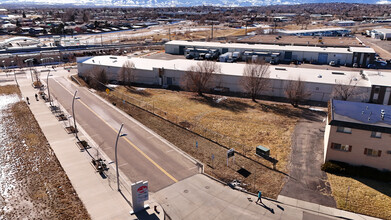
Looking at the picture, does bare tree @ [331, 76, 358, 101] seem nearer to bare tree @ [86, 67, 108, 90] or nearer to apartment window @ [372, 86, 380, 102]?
apartment window @ [372, 86, 380, 102]

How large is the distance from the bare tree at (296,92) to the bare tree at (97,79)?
40.2 m

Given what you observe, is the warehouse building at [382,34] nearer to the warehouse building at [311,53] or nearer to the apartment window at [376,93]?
the warehouse building at [311,53]

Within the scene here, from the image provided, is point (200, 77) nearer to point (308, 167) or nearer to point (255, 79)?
point (255, 79)

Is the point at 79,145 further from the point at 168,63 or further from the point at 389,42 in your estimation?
the point at 389,42

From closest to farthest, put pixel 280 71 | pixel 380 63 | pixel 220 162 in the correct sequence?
pixel 220 162, pixel 280 71, pixel 380 63

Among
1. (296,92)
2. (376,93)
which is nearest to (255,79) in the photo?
(296,92)

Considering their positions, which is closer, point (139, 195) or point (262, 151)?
point (139, 195)

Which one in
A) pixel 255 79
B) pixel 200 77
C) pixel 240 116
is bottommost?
pixel 240 116

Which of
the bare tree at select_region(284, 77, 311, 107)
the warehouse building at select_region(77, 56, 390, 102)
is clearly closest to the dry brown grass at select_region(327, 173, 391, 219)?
the bare tree at select_region(284, 77, 311, 107)

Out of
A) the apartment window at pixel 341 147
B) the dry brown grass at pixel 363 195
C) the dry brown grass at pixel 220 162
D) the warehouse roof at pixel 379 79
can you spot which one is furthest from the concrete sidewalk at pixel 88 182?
the warehouse roof at pixel 379 79

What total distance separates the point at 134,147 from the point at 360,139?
2647cm

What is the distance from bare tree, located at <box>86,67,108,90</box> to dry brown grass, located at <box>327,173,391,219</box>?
5124 cm

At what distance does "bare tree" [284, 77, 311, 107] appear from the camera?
50.0m

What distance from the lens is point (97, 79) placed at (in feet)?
211
